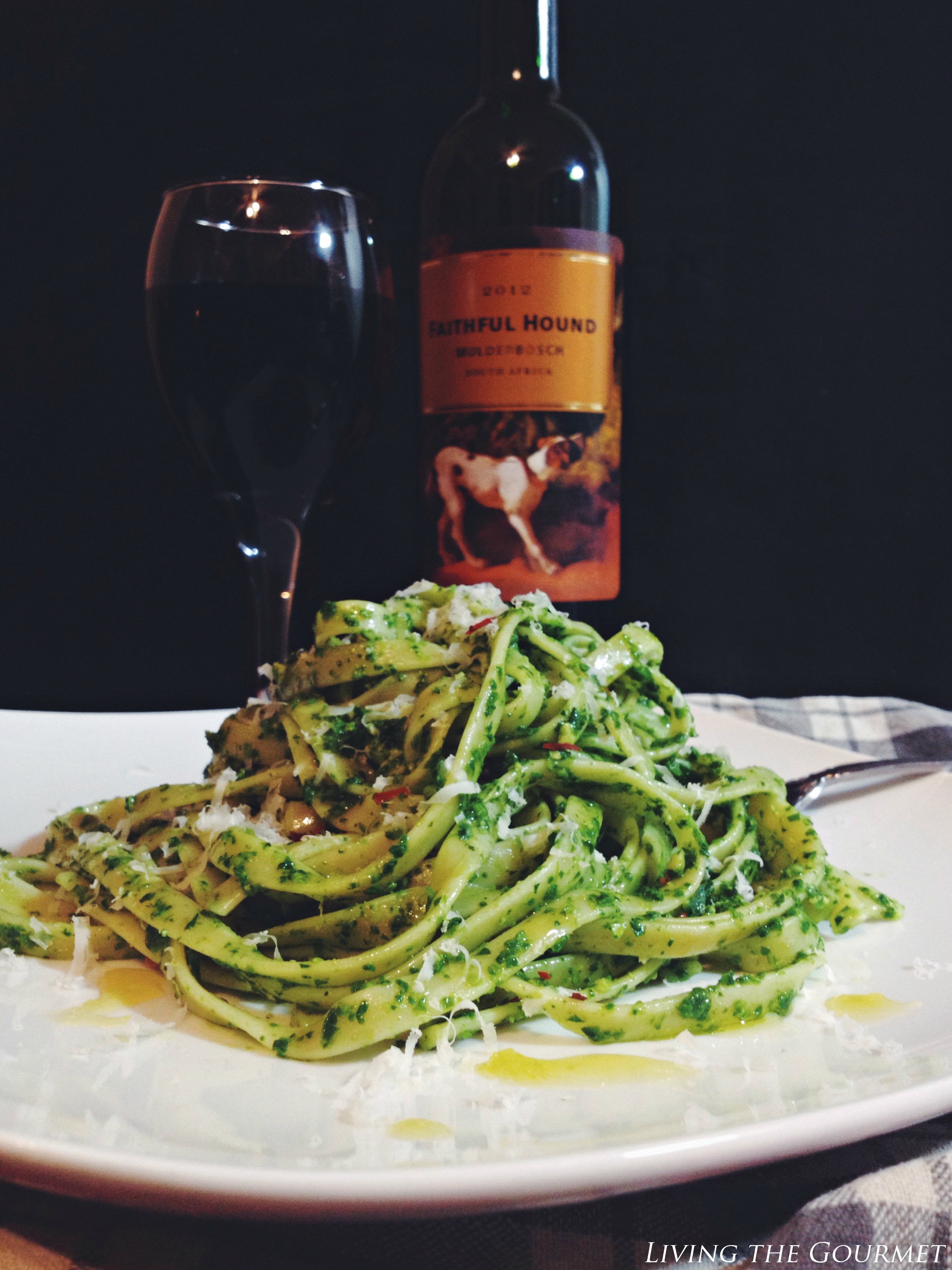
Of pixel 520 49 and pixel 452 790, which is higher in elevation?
pixel 520 49

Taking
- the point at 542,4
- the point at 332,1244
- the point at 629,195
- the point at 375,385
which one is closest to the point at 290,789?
the point at 332,1244

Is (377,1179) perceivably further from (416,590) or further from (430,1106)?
(416,590)

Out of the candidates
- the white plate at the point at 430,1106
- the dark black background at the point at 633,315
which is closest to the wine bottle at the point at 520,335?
the dark black background at the point at 633,315

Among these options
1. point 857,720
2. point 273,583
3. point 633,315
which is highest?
point 633,315

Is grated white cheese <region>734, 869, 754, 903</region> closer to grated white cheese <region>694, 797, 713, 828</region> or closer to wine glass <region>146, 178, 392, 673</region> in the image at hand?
grated white cheese <region>694, 797, 713, 828</region>

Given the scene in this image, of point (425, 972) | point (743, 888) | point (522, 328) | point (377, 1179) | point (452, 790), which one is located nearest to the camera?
point (377, 1179)

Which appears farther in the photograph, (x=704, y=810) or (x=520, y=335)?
(x=520, y=335)

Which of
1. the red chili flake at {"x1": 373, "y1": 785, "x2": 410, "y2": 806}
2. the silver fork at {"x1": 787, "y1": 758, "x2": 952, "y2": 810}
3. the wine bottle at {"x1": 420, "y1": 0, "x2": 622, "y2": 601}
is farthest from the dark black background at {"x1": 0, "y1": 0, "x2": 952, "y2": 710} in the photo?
the red chili flake at {"x1": 373, "y1": 785, "x2": 410, "y2": 806}

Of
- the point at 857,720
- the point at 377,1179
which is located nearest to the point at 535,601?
the point at 377,1179
